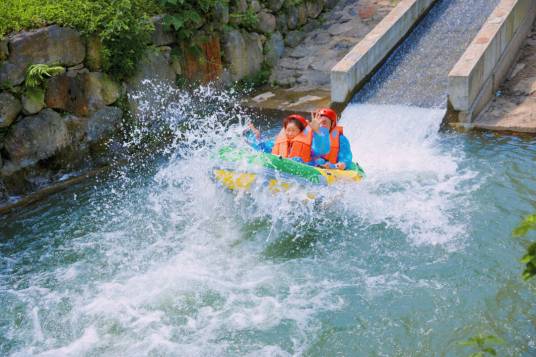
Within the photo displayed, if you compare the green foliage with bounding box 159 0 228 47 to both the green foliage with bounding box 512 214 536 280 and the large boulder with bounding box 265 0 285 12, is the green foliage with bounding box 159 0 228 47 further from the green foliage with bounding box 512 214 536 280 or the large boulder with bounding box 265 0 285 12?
the green foliage with bounding box 512 214 536 280

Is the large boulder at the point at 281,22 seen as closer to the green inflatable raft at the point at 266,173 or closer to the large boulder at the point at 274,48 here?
the large boulder at the point at 274,48

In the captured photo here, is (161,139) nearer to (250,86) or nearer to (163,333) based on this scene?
(250,86)

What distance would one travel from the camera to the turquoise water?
17.7ft

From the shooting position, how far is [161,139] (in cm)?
1002

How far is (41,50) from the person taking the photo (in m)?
8.29

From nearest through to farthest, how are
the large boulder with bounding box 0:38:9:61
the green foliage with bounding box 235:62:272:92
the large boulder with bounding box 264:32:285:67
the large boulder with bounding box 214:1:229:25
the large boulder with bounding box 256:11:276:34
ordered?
the large boulder with bounding box 0:38:9:61 < the large boulder with bounding box 214:1:229:25 < the green foliage with bounding box 235:62:272:92 < the large boulder with bounding box 256:11:276:34 < the large boulder with bounding box 264:32:285:67

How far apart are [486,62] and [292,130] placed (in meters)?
4.03

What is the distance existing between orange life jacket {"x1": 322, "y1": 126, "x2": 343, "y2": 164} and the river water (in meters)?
0.60

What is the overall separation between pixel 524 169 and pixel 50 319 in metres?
6.12

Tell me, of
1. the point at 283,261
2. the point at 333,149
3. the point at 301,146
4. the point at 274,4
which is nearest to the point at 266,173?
the point at 301,146

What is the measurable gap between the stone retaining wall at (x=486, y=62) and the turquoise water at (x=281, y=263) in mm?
610

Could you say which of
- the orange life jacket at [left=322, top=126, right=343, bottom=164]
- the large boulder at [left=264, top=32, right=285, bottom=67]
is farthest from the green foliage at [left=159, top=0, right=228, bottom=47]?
the orange life jacket at [left=322, top=126, right=343, bottom=164]

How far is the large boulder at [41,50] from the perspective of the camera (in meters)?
8.02

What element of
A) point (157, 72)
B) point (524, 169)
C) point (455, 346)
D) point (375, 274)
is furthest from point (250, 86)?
point (455, 346)
